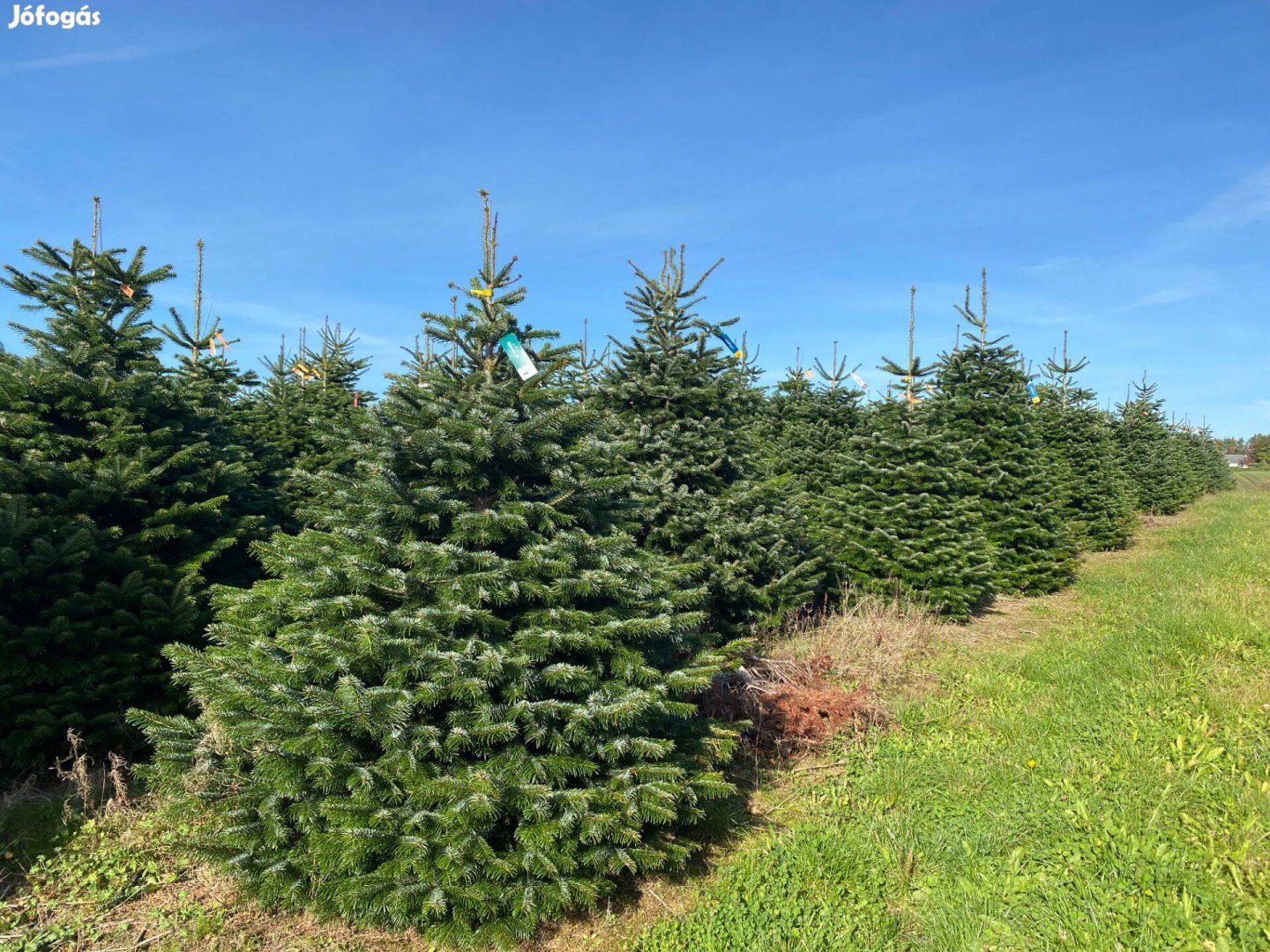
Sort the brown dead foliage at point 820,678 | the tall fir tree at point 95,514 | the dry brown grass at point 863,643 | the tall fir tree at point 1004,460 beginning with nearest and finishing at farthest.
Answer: the tall fir tree at point 95,514, the brown dead foliage at point 820,678, the dry brown grass at point 863,643, the tall fir tree at point 1004,460

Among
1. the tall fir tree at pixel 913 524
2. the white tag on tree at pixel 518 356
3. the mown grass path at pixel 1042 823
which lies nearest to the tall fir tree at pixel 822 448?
the tall fir tree at pixel 913 524

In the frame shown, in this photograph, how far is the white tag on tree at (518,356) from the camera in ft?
13.8

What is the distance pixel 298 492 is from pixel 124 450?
7.81 feet

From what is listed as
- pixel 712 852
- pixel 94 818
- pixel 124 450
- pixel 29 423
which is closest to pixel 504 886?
pixel 712 852

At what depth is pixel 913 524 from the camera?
371 inches

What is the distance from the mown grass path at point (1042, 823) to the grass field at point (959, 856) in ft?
0.04

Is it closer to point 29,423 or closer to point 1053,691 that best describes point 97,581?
point 29,423

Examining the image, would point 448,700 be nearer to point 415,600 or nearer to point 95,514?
point 415,600

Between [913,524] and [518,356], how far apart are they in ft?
22.8

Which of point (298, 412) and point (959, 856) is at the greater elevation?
point (298, 412)

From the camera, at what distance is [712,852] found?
4.10 meters

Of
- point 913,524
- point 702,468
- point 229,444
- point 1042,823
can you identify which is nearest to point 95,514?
point 229,444

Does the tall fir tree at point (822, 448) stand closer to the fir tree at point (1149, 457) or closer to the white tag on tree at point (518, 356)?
the white tag on tree at point (518, 356)

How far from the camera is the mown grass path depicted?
3.26m
